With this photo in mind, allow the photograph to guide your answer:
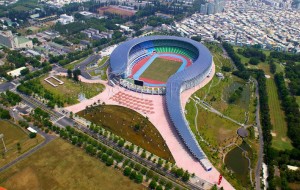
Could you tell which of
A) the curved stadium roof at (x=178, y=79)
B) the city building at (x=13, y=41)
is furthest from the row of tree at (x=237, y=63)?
the city building at (x=13, y=41)

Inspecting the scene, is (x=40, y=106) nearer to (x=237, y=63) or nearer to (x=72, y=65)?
(x=72, y=65)

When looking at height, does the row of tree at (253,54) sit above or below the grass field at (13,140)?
above

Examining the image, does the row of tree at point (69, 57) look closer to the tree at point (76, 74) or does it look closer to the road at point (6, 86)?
the tree at point (76, 74)

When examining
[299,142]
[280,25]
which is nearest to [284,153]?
[299,142]

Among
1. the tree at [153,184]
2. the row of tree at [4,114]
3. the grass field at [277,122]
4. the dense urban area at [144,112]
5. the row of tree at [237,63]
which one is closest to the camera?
the tree at [153,184]

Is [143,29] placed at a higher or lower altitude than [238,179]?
higher

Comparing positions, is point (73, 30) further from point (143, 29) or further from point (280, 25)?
point (280, 25)

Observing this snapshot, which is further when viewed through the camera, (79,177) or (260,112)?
(260,112)
